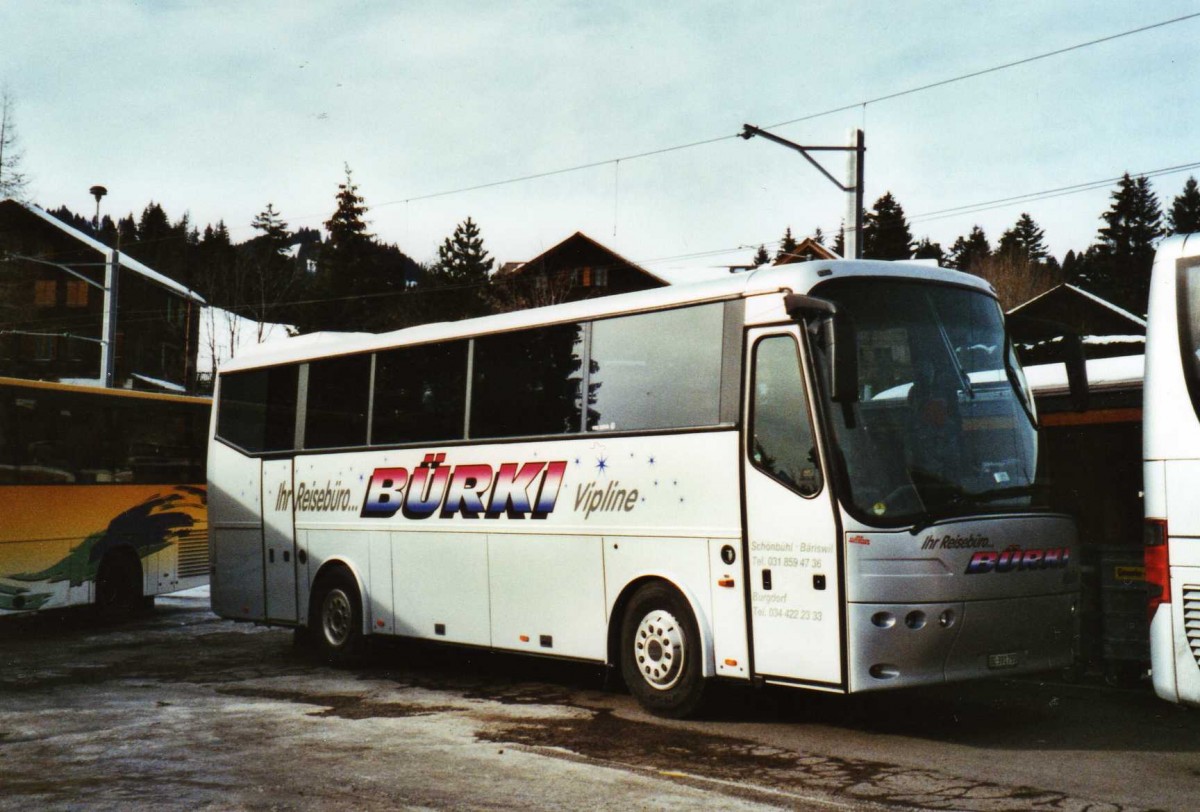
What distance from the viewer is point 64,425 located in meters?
17.0

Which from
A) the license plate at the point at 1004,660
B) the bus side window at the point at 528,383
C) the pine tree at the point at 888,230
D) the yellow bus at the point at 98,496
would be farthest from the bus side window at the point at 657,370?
the pine tree at the point at 888,230

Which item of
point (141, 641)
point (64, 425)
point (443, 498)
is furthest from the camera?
point (64, 425)

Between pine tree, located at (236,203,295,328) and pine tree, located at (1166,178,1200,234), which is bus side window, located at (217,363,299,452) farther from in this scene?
pine tree, located at (1166,178,1200,234)

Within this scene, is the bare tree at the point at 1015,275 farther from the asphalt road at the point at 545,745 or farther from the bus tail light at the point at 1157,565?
the bus tail light at the point at 1157,565

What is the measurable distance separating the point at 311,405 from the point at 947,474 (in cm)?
764

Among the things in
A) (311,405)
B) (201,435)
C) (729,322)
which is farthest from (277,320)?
(729,322)

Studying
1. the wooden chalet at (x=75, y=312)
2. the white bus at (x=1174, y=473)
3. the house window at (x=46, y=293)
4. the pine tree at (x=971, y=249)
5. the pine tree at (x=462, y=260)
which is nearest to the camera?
the white bus at (x=1174, y=473)

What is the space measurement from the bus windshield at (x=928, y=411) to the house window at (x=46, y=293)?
2529 inches

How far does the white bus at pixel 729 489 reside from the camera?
848 centimetres

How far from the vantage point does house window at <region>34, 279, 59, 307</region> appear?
6612 cm

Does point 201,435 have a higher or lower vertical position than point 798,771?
higher

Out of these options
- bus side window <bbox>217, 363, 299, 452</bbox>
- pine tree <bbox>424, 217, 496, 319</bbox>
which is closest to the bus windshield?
bus side window <bbox>217, 363, 299, 452</bbox>

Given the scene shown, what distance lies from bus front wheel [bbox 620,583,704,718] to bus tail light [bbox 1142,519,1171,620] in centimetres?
308

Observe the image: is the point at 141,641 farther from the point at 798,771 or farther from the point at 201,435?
the point at 798,771
